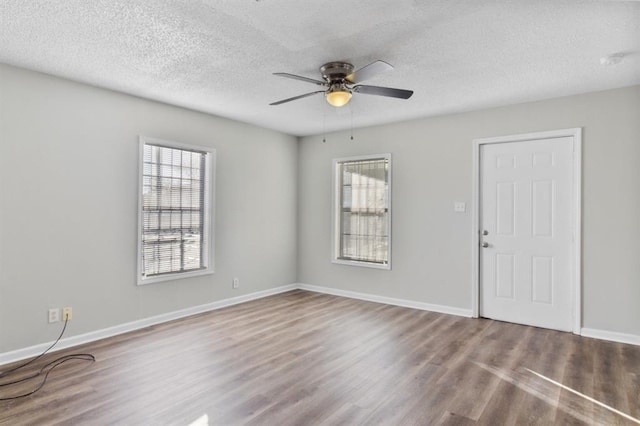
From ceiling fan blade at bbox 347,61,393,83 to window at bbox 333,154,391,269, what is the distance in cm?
240

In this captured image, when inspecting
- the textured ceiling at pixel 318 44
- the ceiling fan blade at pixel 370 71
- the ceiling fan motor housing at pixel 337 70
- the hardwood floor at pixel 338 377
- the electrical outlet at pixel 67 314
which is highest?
the textured ceiling at pixel 318 44

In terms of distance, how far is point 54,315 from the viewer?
3.45m

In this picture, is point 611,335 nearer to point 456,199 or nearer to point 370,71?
point 456,199

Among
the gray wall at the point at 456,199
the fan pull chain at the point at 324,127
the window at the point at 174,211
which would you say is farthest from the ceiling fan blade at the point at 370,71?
the window at the point at 174,211

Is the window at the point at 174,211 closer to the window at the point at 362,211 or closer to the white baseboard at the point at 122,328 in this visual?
the white baseboard at the point at 122,328

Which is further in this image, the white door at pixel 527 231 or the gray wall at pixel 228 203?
the white door at pixel 527 231

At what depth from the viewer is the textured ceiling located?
7.69 feet

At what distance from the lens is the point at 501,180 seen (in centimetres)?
446

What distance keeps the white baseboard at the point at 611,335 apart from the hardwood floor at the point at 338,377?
5.0 inches

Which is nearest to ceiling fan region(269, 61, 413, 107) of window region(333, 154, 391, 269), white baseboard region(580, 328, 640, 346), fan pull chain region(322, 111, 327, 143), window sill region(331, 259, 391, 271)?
fan pull chain region(322, 111, 327, 143)

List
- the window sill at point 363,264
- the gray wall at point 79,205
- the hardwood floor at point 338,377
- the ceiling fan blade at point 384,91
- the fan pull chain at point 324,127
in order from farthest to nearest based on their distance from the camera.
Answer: the window sill at point 363,264 → the fan pull chain at point 324,127 → the gray wall at point 79,205 → the ceiling fan blade at point 384,91 → the hardwood floor at point 338,377

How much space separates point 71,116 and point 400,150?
3.90 m

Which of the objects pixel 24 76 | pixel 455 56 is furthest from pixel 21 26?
pixel 455 56

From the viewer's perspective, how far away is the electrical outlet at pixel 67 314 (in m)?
3.51
